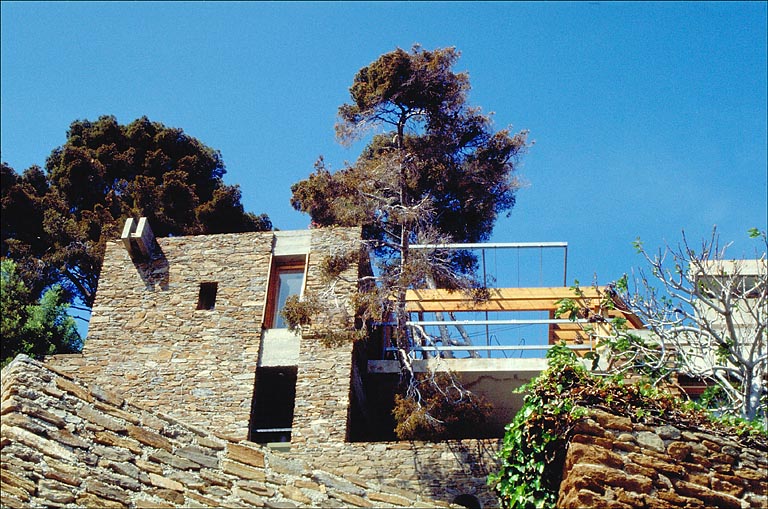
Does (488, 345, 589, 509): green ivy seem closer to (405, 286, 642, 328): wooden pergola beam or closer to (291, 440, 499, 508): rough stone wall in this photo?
(291, 440, 499, 508): rough stone wall

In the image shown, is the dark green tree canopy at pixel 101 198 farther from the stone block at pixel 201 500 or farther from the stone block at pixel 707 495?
the stone block at pixel 707 495

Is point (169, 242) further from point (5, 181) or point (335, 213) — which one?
point (5, 181)

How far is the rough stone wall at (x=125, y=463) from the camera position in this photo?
22.0 ft

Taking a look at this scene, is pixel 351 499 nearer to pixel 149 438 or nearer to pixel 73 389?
pixel 149 438

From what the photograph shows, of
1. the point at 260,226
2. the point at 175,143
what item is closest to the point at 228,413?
the point at 260,226

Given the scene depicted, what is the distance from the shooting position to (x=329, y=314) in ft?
49.5

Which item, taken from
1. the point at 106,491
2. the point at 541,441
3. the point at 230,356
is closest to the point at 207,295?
the point at 230,356

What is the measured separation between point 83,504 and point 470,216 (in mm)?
15620

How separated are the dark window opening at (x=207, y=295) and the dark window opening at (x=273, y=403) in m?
1.86

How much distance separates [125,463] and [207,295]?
9908mm

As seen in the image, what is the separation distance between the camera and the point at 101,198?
80.0 ft

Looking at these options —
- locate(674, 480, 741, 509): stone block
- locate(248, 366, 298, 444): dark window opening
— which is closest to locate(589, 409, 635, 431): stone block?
locate(674, 480, 741, 509): stone block

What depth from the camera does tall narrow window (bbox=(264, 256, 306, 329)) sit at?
16219 mm

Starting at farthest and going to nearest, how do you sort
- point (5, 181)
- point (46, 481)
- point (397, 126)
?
point (5, 181)
point (397, 126)
point (46, 481)
